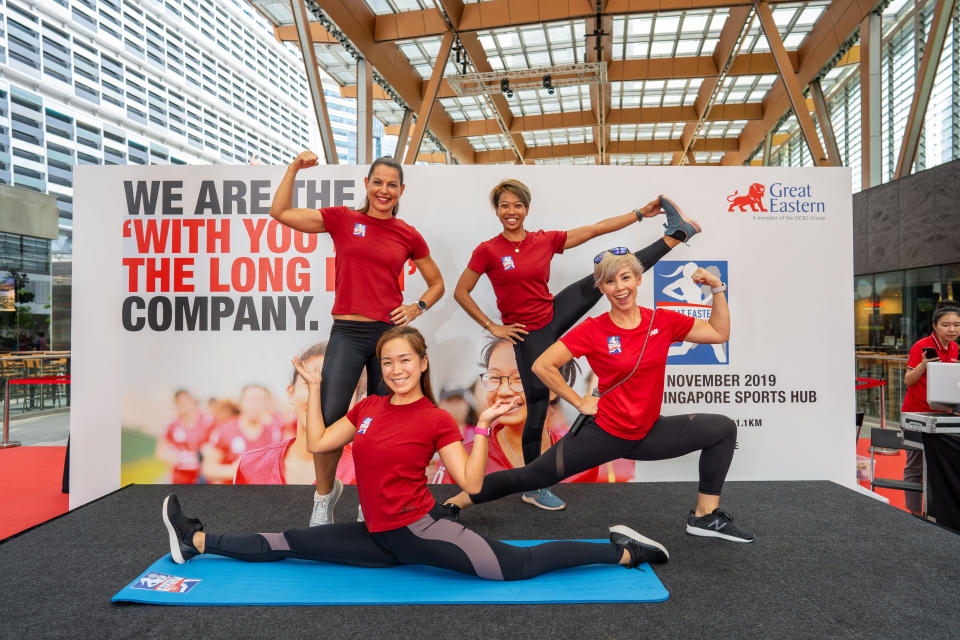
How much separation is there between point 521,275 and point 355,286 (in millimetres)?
877

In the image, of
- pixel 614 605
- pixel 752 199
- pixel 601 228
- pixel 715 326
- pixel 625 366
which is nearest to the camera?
pixel 614 605

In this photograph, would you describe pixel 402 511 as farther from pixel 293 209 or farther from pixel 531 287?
pixel 293 209

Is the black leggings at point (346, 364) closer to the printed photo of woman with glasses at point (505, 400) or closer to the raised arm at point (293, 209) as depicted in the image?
the raised arm at point (293, 209)

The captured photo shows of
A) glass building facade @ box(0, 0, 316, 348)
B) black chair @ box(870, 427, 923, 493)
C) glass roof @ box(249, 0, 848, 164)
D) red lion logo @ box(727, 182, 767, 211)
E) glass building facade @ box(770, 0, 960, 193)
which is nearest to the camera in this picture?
black chair @ box(870, 427, 923, 493)

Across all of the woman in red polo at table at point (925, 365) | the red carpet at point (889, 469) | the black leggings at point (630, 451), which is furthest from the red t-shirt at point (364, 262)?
the red carpet at point (889, 469)

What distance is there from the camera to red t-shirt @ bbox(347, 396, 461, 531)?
197 cm

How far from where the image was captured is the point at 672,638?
1.68 metres

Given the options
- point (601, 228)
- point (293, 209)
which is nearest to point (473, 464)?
point (293, 209)

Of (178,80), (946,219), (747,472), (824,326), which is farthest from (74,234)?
(946,219)

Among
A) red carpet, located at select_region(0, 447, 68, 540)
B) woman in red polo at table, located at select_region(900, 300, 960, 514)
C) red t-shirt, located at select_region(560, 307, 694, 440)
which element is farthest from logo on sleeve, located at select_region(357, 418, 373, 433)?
woman in red polo at table, located at select_region(900, 300, 960, 514)

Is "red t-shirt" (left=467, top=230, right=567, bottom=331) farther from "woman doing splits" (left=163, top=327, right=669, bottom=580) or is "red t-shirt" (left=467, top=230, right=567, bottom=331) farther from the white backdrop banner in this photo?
"woman doing splits" (left=163, top=327, right=669, bottom=580)

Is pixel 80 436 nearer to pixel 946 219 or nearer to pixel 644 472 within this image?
pixel 644 472

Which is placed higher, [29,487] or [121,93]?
[121,93]

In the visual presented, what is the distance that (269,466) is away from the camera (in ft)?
11.6
